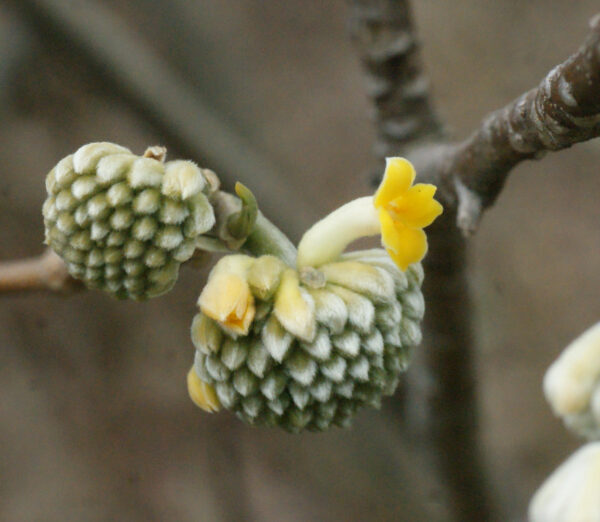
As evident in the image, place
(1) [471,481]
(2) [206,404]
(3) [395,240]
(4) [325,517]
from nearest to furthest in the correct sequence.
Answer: (3) [395,240], (2) [206,404], (1) [471,481], (4) [325,517]

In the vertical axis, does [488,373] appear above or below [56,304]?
above

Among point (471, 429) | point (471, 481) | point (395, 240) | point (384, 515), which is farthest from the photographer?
point (384, 515)

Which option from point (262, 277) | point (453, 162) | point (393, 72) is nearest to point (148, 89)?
point (393, 72)

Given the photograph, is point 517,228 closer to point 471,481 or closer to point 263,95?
point 263,95

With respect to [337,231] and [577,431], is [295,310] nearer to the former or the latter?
[337,231]

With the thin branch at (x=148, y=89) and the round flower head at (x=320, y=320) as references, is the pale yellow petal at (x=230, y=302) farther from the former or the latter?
the thin branch at (x=148, y=89)

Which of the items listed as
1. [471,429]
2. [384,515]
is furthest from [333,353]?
[384,515]

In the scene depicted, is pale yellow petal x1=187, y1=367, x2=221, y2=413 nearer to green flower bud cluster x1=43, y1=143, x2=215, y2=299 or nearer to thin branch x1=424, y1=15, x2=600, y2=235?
green flower bud cluster x1=43, y1=143, x2=215, y2=299
